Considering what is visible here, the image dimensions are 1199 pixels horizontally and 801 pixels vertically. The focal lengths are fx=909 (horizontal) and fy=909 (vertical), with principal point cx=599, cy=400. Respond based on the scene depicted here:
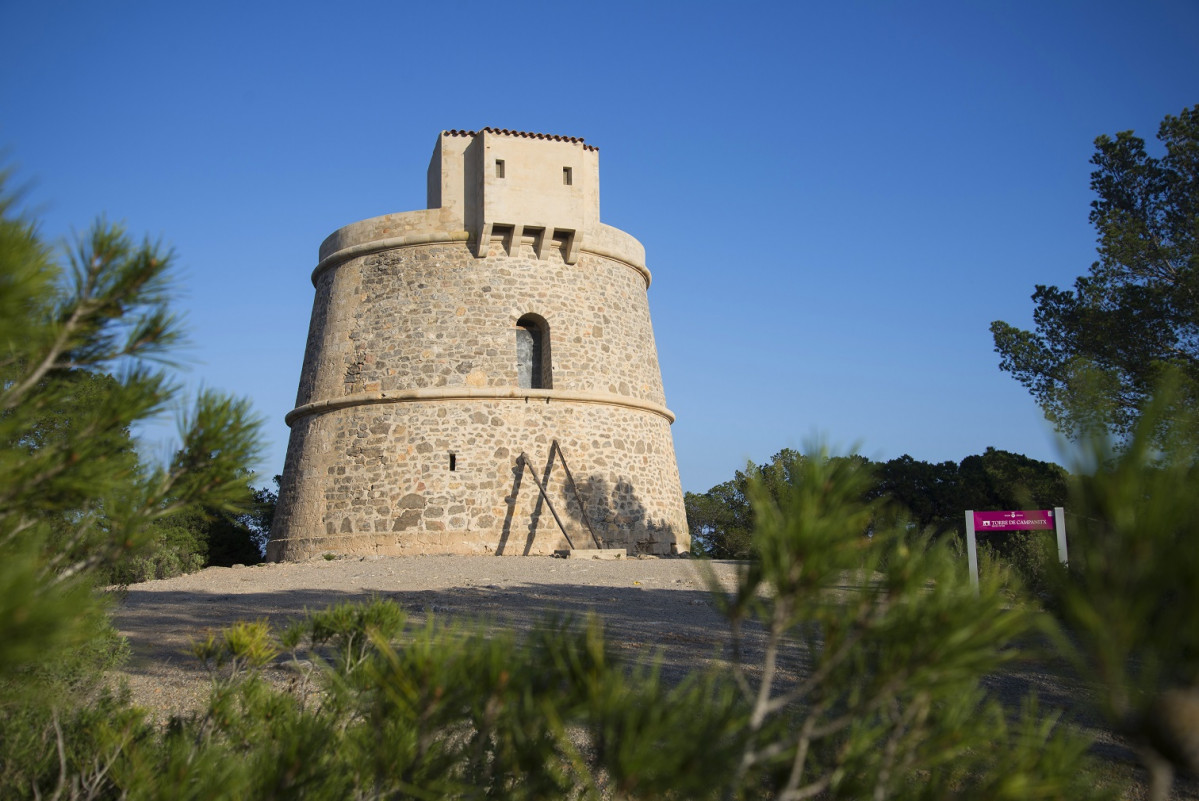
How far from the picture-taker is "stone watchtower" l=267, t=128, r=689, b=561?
Answer: 485 inches

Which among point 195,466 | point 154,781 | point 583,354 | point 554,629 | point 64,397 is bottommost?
point 154,781

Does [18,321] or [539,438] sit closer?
[18,321]

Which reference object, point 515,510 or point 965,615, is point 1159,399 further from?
point 515,510

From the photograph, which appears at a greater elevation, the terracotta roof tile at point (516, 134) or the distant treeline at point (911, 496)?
the terracotta roof tile at point (516, 134)

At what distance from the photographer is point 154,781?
77.6 inches

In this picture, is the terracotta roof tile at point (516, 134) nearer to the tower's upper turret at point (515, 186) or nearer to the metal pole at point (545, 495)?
the tower's upper turret at point (515, 186)

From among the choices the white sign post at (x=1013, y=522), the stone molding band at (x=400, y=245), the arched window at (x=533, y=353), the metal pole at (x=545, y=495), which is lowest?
the white sign post at (x=1013, y=522)

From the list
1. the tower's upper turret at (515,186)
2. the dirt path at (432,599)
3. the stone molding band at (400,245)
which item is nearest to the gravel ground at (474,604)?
the dirt path at (432,599)

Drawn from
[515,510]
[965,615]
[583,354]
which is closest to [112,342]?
[965,615]

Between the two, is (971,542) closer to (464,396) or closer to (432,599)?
(432,599)

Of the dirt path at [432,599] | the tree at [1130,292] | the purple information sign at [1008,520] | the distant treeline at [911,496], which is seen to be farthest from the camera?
the distant treeline at [911,496]

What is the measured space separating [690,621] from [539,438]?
631cm

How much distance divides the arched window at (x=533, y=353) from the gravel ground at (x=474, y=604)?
3231 millimetres

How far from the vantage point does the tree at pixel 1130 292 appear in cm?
1073
